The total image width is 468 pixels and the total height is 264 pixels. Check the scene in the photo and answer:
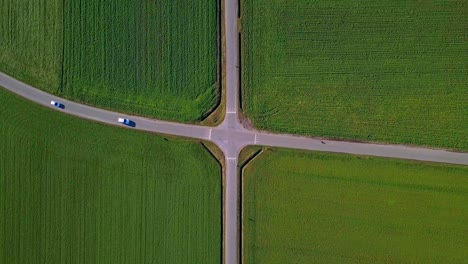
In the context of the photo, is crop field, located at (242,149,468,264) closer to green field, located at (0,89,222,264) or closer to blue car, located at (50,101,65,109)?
green field, located at (0,89,222,264)

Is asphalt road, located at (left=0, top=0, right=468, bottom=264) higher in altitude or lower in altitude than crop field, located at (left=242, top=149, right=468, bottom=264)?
higher

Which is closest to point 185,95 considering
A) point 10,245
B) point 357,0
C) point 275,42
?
point 275,42

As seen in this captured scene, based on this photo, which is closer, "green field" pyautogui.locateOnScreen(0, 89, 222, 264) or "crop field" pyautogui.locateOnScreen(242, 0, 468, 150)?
"crop field" pyautogui.locateOnScreen(242, 0, 468, 150)

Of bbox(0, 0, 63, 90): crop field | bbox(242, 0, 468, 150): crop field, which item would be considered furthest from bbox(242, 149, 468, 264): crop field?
bbox(0, 0, 63, 90): crop field

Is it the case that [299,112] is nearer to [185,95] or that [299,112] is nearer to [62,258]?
[185,95]

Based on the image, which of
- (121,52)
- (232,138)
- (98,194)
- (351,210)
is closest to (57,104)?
(121,52)

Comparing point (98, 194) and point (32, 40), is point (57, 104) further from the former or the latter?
point (98, 194)
